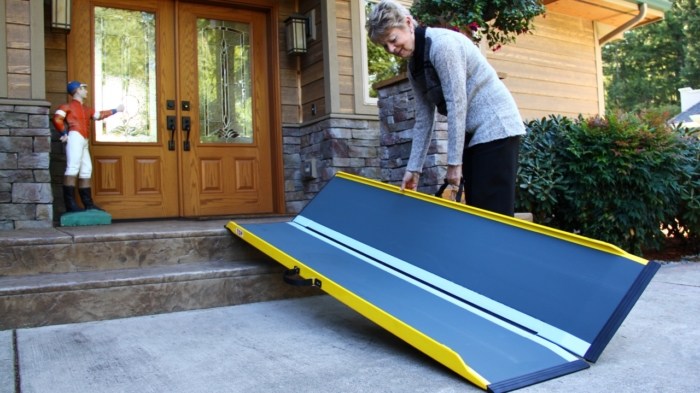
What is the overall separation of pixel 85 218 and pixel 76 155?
45 centimetres

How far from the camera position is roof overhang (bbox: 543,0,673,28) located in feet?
23.3

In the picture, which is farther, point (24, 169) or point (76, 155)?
point (76, 155)

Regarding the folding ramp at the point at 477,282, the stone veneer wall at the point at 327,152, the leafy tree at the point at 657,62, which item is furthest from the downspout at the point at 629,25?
the leafy tree at the point at 657,62

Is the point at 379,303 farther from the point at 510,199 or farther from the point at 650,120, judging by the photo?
the point at 650,120

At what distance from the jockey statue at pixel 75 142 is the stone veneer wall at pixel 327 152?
174 centimetres

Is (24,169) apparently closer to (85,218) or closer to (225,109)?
(85,218)

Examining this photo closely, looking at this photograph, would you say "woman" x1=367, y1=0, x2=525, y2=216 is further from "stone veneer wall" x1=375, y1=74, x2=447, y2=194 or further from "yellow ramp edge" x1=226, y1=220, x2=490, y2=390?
"stone veneer wall" x1=375, y1=74, x2=447, y2=194

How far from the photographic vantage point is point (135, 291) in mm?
2611

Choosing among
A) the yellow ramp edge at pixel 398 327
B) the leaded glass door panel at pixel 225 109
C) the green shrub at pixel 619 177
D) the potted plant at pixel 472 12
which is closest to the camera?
the yellow ramp edge at pixel 398 327

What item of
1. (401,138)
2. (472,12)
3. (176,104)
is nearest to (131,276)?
(401,138)

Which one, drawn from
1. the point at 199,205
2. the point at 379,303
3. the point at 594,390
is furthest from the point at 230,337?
the point at 199,205

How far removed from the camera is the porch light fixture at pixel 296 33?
502cm

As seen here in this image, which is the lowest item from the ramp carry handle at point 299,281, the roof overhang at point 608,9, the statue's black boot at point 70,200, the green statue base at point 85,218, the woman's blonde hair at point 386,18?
the ramp carry handle at point 299,281

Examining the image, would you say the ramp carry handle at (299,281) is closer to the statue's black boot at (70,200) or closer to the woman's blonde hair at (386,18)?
the woman's blonde hair at (386,18)
